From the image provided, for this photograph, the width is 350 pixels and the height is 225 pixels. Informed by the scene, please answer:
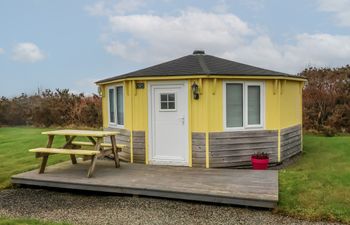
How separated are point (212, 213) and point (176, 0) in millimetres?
7551

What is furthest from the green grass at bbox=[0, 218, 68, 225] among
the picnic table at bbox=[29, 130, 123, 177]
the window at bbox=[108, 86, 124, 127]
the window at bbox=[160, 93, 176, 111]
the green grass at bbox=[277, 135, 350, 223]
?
the window at bbox=[108, 86, 124, 127]

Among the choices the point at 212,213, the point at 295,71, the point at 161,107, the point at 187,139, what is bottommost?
the point at 212,213

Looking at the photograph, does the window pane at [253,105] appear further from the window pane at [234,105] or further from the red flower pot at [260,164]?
the red flower pot at [260,164]

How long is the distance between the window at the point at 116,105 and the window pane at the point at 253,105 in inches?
119

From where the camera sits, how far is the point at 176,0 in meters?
10.5

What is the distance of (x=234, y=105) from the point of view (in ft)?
24.4

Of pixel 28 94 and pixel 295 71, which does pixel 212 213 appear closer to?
pixel 295 71

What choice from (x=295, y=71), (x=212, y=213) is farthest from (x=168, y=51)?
(x=212, y=213)

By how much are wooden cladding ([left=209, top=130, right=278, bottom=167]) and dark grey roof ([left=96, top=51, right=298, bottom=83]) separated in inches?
51.9

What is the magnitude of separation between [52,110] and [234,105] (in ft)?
42.7

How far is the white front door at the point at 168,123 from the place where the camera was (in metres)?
7.32

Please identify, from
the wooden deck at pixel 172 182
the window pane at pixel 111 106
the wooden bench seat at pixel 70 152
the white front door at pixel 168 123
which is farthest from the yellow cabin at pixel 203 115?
the wooden bench seat at pixel 70 152

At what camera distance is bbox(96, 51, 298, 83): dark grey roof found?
7.25m

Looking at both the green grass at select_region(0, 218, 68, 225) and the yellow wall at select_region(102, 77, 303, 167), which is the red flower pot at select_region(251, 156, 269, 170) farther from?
the green grass at select_region(0, 218, 68, 225)
